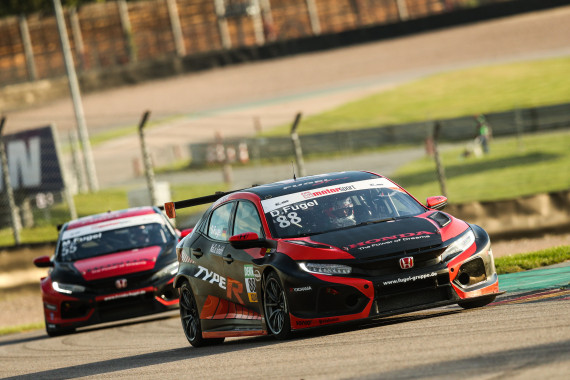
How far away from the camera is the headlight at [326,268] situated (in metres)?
8.48

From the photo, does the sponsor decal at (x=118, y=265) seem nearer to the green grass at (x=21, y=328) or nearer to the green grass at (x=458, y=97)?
the green grass at (x=21, y=328)

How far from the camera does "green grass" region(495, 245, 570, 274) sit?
42.6 ft

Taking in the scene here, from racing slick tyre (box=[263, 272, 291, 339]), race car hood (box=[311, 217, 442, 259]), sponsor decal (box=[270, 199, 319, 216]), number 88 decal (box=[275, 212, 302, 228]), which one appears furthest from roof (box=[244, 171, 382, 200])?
racing slick tyre (box=[263, 272, 291, 339])

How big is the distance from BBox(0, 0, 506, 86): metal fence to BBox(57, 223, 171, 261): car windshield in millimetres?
44245

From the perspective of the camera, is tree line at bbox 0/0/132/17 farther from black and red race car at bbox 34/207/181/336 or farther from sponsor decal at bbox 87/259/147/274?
sponsor decal at bbox 87/259/147/274

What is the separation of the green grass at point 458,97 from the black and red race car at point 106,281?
21590mm

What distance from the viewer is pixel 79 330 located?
602 inches

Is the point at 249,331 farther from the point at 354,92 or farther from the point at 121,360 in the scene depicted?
the point at 354,92

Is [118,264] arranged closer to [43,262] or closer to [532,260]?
[43,262]

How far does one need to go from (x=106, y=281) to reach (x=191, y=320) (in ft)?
11.5

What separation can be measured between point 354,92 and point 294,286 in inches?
1585

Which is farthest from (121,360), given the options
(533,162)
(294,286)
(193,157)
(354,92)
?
(354,92)

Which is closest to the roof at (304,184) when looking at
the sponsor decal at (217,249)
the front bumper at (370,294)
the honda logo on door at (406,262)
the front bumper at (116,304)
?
the sponsor decal at (217,249)

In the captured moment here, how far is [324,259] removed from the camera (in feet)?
28.1
